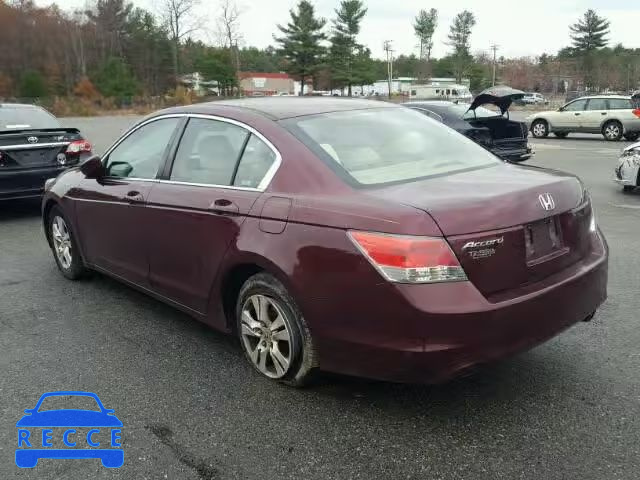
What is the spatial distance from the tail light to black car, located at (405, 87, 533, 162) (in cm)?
901

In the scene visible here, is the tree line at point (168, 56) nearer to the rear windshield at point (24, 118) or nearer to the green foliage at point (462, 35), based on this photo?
the green foliage at point (462, 35)

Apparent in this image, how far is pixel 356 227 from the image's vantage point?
2.82 meters

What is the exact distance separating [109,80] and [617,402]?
82629 millimetres

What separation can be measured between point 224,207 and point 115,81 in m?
80.9

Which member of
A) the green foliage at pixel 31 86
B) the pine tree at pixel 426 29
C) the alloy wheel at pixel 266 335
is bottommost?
the alloy wheel at pixel 266 335

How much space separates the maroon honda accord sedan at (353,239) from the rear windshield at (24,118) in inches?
209

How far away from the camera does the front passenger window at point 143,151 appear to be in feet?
13.9

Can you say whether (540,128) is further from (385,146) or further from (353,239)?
(353,239)

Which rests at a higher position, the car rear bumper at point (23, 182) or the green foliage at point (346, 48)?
the green foliage at point (346, 48)

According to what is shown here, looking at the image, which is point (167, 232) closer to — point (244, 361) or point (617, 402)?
point (244, 361)

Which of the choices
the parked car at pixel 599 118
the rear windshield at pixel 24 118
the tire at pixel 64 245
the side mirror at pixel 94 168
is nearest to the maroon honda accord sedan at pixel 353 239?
the side mirror at pixel 94 168

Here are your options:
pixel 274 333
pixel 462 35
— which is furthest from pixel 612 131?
pixel 462 35

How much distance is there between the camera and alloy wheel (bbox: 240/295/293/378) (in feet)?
10.7

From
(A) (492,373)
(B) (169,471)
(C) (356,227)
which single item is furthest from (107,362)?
(A) (492,373)
